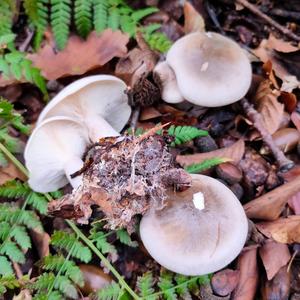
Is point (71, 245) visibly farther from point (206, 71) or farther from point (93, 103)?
point (206, 71)

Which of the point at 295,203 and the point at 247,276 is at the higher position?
the point at 295,203

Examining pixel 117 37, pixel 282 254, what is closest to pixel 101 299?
pixel 282 254

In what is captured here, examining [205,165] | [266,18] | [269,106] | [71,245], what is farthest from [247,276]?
[266,18]

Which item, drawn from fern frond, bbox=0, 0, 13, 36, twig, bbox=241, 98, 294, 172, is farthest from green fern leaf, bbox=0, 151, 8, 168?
twig, bbox=241, 98, 294, 172

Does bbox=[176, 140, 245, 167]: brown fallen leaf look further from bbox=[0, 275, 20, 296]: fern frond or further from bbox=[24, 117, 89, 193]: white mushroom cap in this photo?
bbox=[0, 275, 20, 296]: fern frond

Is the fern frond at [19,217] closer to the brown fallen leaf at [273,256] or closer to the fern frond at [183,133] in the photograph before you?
the fern frond at [183,133]
